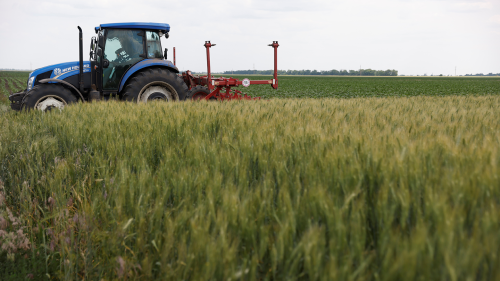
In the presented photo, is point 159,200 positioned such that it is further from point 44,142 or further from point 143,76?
point 143,76

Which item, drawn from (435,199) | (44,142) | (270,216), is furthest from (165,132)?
(435,199)

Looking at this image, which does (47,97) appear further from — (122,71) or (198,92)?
(198,92)

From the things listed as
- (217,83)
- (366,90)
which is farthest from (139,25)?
(366,90)

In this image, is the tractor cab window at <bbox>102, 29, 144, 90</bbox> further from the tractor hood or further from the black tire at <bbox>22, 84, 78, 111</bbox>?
the black tire at <bbox>22, 84, 78, 111</bbox>

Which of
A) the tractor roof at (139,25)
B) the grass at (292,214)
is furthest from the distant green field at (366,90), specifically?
the grass at (292,214)

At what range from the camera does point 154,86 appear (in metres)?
8.22

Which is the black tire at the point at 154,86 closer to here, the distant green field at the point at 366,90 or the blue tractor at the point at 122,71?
the blue tractor at the point at 122,71

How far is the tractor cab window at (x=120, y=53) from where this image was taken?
8086 millimetres

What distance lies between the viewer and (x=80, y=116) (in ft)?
16.5

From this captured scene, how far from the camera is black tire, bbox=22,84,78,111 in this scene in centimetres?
706

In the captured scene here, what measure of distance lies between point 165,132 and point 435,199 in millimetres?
2695

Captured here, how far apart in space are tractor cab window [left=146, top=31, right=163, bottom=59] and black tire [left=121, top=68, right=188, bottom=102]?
59 centimetres

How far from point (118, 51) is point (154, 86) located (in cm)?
127

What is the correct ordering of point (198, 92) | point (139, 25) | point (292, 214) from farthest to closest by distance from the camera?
point (198, 92) → point (139, 25) → point (292, 214)
